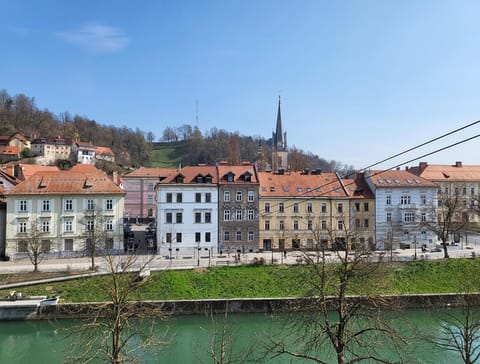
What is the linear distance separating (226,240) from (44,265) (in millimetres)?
15639

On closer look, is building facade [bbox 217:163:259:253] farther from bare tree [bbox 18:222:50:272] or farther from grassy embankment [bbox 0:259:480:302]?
bare tree [bbox 18:222:50:272]

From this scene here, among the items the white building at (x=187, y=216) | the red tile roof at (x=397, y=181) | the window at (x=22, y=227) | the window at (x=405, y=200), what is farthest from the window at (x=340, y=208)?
the window at (x=22, y=227)

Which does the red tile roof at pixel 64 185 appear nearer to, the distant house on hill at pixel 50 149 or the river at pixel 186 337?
the river at pixel 186 337

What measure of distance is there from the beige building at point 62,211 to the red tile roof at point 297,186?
1445 cm

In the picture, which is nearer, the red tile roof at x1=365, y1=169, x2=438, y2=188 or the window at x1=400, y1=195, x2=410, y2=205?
the red tile roof at x1=365, y1=169, x2=438, y2=188

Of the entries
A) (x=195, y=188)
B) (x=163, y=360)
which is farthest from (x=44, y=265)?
(x=163, y=360)

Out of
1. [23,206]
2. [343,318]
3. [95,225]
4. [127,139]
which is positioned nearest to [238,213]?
[95,225]

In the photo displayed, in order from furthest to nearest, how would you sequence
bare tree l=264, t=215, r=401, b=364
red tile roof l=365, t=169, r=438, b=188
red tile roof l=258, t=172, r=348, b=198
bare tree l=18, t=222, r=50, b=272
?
red tile roof l=365, t=169, r=438, b=188
red tile roof l=258, t=172, r=348, b=198
bare tree l=18, t=222, r=50, b=272
bare tree l=264, t=215, r=401, b=364

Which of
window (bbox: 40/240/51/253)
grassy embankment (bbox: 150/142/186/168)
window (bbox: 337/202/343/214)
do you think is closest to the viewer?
window (bbox: 40/240/51/253)

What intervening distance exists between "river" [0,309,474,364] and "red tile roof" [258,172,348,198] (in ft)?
53.1

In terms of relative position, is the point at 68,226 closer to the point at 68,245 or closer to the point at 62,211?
the point at 62,211

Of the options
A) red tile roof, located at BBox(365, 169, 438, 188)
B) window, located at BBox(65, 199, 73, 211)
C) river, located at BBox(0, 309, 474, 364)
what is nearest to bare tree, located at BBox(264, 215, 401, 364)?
river, located at BBox(0, 309, 474, 364)

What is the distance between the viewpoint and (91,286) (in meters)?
24.8

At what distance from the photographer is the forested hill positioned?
102250 mm
